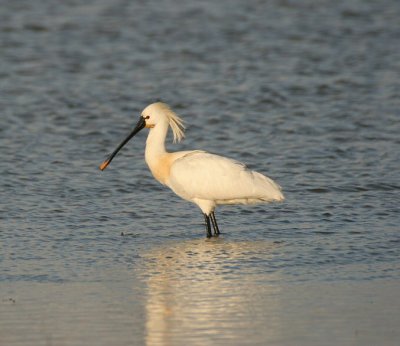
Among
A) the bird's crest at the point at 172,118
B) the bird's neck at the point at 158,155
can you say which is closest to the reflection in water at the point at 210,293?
the bird's neck at the point at 158,155

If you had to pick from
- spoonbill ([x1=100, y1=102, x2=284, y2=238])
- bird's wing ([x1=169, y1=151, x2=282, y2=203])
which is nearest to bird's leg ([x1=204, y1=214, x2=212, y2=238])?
spoonbill ([x1=100, y1=102, x2=284, y2=238])

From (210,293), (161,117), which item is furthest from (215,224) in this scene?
(210,293)

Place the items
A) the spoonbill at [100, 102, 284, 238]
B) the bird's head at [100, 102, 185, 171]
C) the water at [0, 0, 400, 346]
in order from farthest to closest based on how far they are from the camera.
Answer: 1. the bird's head at [100, 102, 185, 171]
2. the spoonbill at [100, 102, 284, 238]
3. the water at [0, 0, 400, 346]

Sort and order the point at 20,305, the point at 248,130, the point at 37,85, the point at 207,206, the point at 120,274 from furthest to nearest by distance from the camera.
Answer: the point at 37,85
the point at 248,130
the point at 207,206
the point at 120,274
the point at 20,305

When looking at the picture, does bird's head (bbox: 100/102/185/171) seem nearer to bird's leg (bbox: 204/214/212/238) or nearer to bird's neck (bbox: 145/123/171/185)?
bird's neck (bbox: 145/123/171/185)

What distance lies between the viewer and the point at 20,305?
8.05m

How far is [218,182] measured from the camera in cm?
1145

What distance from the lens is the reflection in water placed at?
7.33 metres

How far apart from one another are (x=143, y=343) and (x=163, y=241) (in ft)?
11.5

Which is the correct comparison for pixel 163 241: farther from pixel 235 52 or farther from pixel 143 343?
pixel 235 52

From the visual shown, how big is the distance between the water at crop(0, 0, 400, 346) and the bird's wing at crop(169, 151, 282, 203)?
32 centimetres

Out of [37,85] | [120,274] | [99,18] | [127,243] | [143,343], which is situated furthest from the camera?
[99,18]

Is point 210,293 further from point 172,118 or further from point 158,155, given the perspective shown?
point 172,118

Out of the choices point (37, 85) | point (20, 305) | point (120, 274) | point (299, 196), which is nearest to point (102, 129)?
point (37, 85)
